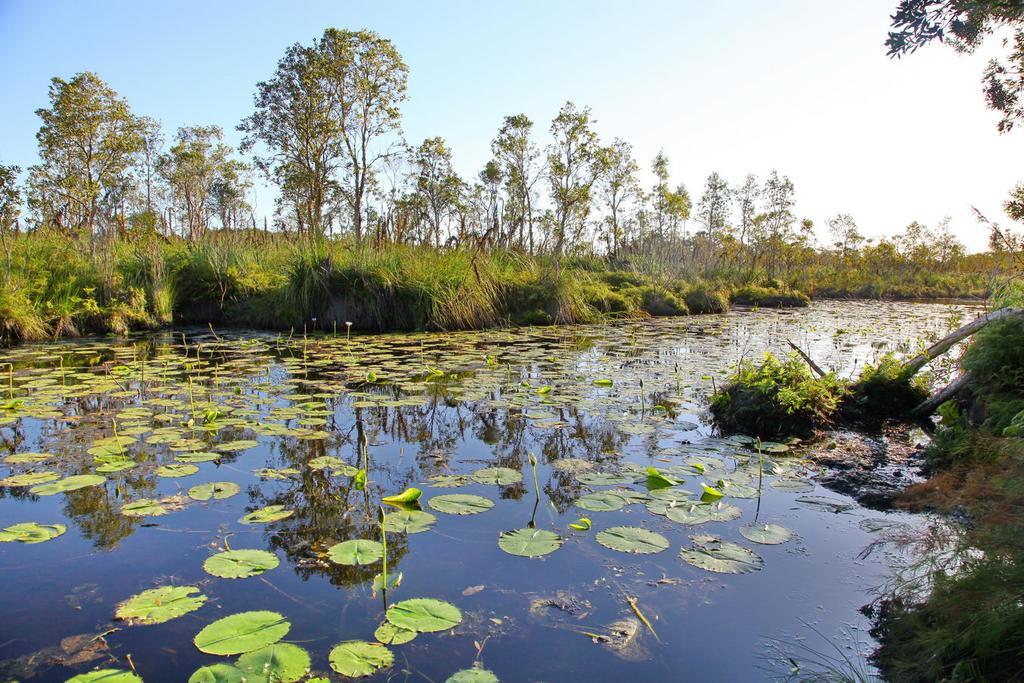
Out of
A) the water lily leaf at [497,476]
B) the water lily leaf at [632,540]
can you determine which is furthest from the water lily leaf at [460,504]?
the water lily leaf at [632,540]

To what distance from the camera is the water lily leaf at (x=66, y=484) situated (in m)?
3.18

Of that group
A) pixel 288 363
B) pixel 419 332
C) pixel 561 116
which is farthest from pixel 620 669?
pixel 561 116

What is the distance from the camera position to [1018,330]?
13.1 ft

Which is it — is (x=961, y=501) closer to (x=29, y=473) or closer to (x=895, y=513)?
(x=895, y=513)

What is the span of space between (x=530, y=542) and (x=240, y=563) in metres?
1.19

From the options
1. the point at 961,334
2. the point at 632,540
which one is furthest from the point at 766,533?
the point at 961,334

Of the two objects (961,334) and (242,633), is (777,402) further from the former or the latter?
(242,633)

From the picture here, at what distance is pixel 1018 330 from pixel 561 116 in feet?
64.9

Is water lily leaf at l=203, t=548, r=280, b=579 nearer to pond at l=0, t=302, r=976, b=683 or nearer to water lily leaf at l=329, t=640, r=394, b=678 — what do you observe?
pond at l=0, t=302, r=976, b=683

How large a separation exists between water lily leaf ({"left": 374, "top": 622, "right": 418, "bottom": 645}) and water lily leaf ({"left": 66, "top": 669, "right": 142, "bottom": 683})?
26.4 inches

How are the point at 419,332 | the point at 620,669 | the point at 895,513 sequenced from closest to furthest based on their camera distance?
the point at 620,669
the point at 895,513
the point at 419,332

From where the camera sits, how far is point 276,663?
5.89ft

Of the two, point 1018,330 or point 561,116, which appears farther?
point 561,116

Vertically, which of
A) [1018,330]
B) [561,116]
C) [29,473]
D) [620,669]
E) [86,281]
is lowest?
[620,669]
